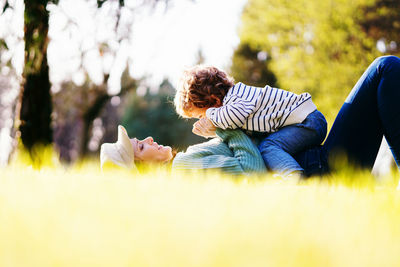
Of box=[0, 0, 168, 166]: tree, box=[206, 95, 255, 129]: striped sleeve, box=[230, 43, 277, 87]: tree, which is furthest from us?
box=[230, 43, 277, 87]: tree

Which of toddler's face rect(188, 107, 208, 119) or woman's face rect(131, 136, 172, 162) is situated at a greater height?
toddler's face rect(188, 107, 208, 119)

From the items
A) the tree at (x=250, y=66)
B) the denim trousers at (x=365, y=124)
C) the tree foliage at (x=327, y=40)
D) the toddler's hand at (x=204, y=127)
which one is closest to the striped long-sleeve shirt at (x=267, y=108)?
the toddler's hand at (x=204, y=127)

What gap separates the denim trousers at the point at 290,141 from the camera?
3102 mm

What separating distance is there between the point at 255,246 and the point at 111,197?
0.80 m

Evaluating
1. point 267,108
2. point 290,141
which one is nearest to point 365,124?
point 290,141

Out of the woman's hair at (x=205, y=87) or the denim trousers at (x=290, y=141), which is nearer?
the denim trousers at (x=290, y=141)

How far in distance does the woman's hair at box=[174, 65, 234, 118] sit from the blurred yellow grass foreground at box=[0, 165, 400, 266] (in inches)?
73.8

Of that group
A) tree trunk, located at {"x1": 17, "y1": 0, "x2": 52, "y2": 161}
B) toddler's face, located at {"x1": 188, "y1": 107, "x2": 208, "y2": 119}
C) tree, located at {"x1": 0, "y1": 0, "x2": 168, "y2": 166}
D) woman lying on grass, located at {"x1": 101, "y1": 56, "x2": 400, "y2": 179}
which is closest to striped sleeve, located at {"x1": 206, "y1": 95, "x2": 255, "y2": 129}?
woman lying on grass, located at {"x1": 101, "y1": 56, "x2": 400, "y2": 179}

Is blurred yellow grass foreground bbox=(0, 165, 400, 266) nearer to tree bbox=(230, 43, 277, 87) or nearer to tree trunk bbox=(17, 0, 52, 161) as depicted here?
tree trunk bbox=(17, 0, 52, 161)

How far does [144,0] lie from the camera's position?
8.41 meters

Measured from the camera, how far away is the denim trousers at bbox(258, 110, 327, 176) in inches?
122

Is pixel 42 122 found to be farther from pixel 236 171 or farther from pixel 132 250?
pixel 132 250

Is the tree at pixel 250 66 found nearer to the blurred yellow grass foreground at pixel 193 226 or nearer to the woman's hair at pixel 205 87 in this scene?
the woman's hair at pixel 205 87

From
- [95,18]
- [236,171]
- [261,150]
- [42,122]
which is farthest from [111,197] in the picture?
[42,122]
